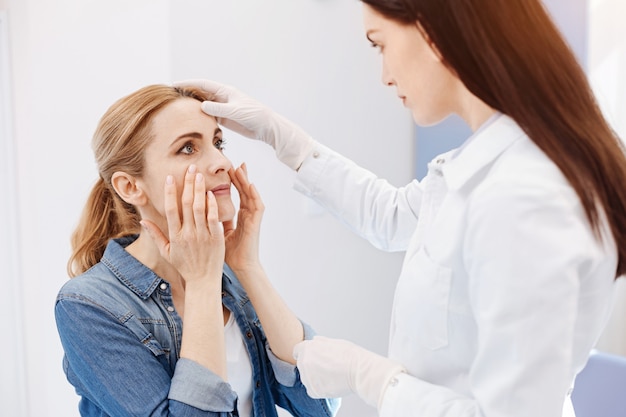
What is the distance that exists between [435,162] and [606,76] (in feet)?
7.22

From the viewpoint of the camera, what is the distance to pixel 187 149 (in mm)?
1371

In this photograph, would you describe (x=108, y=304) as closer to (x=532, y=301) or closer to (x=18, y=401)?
(x=532, y=301)

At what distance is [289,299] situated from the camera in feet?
7.56

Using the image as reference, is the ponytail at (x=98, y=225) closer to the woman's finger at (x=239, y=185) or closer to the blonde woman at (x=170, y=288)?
the blonde woman at (x=170, y=288)

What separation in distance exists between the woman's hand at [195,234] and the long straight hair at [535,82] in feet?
1.89

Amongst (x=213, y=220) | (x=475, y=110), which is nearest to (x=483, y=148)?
(x=475, y=110)

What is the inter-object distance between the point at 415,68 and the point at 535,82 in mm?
188

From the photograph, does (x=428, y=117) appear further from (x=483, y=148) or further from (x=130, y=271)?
(x=130, y=271)

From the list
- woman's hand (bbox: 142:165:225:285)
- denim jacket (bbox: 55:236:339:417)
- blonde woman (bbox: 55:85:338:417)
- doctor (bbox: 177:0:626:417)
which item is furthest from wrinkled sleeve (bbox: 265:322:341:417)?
doctor (bbox: 177:0:626:417)

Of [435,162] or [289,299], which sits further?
[289,299]

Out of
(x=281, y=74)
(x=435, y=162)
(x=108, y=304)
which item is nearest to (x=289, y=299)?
(x=281, y=74)

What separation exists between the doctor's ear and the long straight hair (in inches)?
29.0

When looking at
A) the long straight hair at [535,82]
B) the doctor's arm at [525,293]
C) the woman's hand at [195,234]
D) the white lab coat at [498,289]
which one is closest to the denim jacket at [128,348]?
the woman's hand at [195,234]

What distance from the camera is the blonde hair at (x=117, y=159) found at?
1339 mm
